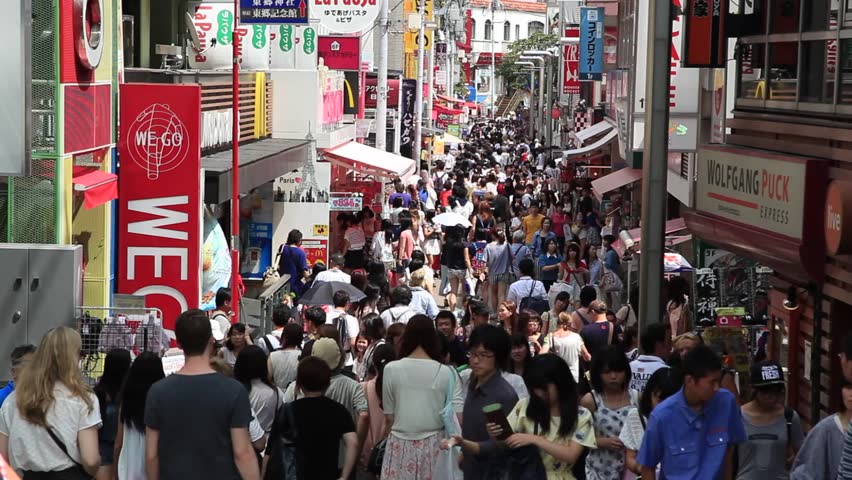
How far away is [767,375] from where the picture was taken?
764 centimetres

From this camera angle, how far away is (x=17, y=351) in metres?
8.26

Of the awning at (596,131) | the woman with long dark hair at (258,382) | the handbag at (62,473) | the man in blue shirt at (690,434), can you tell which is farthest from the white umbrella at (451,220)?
the man in blue shirt at (690,434)

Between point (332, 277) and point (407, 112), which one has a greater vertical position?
point (407, 112)

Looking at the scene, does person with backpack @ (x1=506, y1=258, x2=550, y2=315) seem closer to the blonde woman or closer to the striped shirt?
the blonde woman

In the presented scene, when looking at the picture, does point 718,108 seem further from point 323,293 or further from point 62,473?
point 62,473

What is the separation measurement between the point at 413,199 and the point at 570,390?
2592 centimetres

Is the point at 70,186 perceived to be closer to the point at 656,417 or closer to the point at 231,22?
the point at 656,417

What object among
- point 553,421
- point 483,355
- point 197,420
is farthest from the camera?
point 483,355

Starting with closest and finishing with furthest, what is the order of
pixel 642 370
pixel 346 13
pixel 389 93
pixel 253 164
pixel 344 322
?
pixel 642 370 < pixel 344 322 < pixel 253 164 < pixel 346 13 < pixel 389 93

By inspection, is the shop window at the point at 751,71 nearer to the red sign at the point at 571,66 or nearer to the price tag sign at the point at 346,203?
the price tag sign at the point at 346,203

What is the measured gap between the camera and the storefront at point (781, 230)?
10945mm

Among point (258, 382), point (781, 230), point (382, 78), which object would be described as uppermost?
point (382, 78)

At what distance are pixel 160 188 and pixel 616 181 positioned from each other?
11904 mm

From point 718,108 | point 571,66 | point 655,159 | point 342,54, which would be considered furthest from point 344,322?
point 571,66
